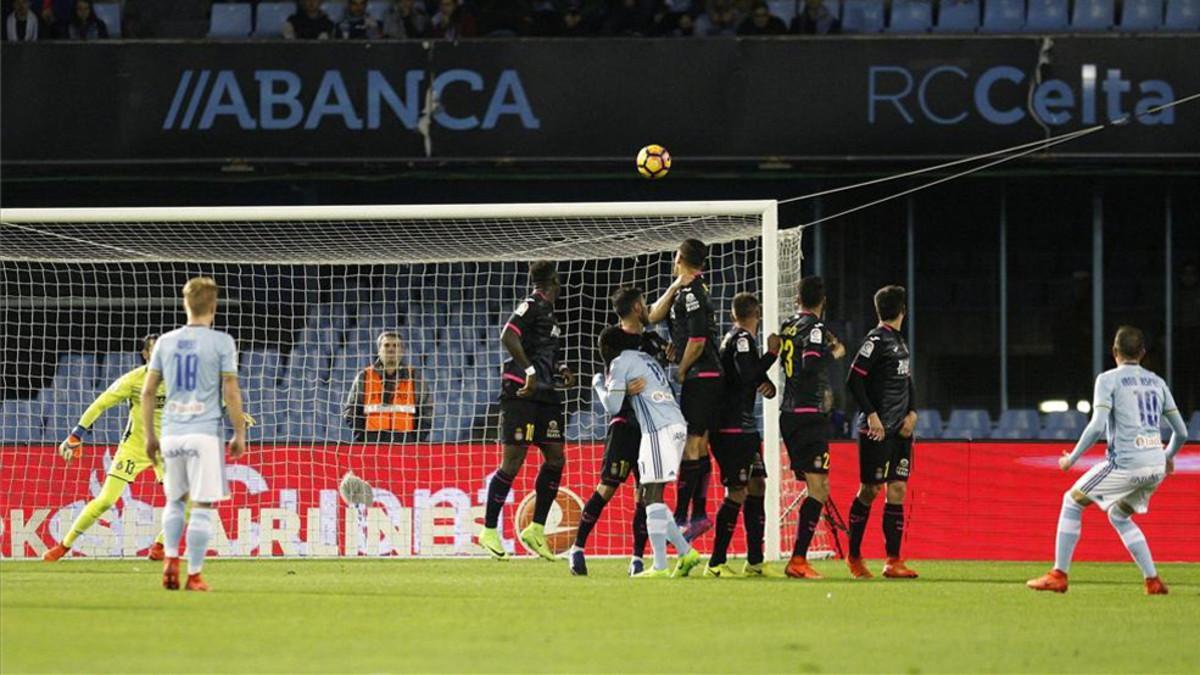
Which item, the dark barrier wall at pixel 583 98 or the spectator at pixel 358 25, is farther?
the spectator at pixel 358 25

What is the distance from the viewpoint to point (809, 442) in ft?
40.7

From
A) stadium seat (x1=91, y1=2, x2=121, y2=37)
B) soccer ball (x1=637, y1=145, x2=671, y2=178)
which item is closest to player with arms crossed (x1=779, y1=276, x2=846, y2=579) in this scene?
soccer ball (x1=637, y1=145, x2=671, y2=178)

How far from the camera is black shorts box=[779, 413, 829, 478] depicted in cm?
1240

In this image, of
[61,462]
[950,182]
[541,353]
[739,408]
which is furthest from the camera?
[950,182]

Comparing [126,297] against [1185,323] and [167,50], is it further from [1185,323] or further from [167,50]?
[1185,323]

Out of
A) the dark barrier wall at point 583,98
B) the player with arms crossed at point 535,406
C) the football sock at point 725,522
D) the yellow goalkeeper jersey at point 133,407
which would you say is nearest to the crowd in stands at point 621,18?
the dark barrier wall at point 583,98

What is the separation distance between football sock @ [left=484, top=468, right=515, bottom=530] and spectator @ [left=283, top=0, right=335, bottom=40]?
8104mm

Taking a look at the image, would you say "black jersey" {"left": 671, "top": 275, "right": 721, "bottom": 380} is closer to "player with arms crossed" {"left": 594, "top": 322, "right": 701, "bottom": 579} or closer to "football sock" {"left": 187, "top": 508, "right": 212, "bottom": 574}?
"player with arms crossed" {"left": 594, "top": 322, "right": 701, "bottom": 579}

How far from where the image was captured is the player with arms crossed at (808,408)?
40.5ft

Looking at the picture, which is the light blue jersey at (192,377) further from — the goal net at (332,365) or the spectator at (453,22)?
the spectator at (453,22)

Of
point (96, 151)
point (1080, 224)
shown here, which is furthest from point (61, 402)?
point (1080, 224)

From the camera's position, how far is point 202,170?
66.4ft

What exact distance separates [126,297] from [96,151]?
152cm

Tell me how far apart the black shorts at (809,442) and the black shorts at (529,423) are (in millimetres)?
2079
